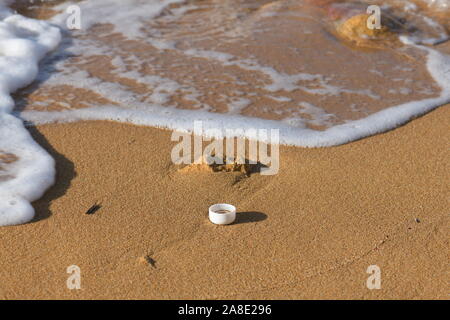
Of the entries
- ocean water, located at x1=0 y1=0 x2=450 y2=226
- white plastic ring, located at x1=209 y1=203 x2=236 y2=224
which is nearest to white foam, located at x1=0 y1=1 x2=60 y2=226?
ocean water, located at x1=0 y1=0 x2=450 y2=226

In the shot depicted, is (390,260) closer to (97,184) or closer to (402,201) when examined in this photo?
(402,201)

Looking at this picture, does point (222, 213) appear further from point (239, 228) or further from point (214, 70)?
point (214, 70)

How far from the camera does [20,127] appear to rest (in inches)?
152

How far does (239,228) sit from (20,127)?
6.00 feet

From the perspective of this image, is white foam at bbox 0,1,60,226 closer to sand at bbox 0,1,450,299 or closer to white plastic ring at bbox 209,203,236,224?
sand at bbox 0,1,450,299

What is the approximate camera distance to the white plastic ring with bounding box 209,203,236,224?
112 inches

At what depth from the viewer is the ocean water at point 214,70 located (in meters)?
3.93

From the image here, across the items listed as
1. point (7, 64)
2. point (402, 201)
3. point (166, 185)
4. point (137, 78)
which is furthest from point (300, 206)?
point (7, 64)

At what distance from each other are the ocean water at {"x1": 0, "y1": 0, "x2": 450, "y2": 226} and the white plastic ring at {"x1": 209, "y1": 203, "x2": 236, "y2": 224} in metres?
0.92

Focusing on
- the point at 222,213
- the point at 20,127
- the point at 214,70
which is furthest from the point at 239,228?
the point at 214,70

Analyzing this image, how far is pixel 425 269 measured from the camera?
256 cm

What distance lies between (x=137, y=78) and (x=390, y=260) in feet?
9.23

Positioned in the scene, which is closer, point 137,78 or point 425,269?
point 425,269

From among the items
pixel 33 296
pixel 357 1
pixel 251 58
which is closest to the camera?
pixel 33 296
